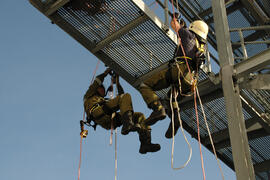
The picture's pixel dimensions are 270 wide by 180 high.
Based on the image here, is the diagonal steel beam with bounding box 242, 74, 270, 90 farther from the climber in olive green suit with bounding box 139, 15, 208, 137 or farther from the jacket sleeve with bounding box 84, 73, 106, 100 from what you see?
the jacket sleeve with bounding box 84, 73, 106, 100

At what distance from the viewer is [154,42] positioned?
32.1 feet

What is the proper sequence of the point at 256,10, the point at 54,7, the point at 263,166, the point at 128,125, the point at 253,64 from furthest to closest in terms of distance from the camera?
the point at 263,166 < the point at 256,10 < the point at 54,7 < the point at 128,125 < the point at 253,64

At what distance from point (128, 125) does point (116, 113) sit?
102 centimetres

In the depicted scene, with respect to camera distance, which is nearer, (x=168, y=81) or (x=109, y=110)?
(x=168, y=81)

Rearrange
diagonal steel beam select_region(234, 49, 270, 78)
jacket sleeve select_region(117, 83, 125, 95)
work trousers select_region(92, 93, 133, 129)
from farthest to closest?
jacket sleeve select_region(117, 83, 125, 95)
work trousers select_region(92, 93, 133, 129)
diagonal steel beam select_region(234, 49, 270, 78)

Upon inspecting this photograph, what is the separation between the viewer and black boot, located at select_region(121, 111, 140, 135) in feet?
27.8

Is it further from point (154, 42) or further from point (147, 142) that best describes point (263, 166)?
point (147, 142)

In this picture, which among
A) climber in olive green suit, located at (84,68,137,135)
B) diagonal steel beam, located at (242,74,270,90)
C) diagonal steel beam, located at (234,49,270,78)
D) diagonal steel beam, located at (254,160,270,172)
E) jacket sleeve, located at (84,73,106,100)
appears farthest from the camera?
diagonal steel beam, located at (254,160,270,172)

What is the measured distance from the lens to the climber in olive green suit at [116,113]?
28.2 ft

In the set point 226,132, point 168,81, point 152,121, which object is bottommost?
point 152,121

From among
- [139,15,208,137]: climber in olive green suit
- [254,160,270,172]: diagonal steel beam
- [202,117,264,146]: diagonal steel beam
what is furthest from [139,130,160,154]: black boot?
[254,160,270,172]: diagonal steel beam

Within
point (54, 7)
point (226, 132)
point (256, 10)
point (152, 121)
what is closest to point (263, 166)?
point (226, 132)

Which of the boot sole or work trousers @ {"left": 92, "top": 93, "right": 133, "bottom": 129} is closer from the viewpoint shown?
the boot sole

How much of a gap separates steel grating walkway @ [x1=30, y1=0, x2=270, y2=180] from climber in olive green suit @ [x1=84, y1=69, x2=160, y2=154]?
0.59 m
